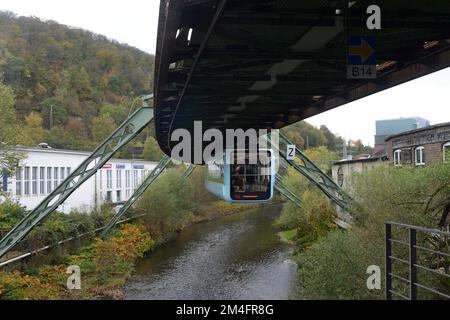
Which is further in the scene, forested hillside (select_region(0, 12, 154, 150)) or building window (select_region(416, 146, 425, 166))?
forested hillside (select_region(0, 12, 154, 150))

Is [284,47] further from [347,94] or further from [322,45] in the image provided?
[347,94]

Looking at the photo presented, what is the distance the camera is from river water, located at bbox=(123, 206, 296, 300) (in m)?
17.4

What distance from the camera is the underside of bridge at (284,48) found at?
5023mm

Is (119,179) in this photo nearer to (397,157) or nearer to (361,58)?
(397,157)

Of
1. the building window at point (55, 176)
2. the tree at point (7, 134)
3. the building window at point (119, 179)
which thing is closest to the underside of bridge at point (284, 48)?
the tree at point (7, 134)

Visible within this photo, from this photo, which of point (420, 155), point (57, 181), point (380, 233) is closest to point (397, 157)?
point (420, 155)

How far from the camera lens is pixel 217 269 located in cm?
2123

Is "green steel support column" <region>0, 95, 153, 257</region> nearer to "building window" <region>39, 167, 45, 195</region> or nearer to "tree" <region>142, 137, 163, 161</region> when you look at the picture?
"building window" <region>39, 167, 45, 195</region>

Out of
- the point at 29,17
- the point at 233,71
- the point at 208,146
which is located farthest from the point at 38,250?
the point at 29,17

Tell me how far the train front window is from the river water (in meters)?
3.53

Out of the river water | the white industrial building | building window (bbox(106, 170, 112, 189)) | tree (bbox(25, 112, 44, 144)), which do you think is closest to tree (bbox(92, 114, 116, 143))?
tree (bbox(25, 112, 44, 144))

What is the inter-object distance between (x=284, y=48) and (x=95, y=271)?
15.3 m
